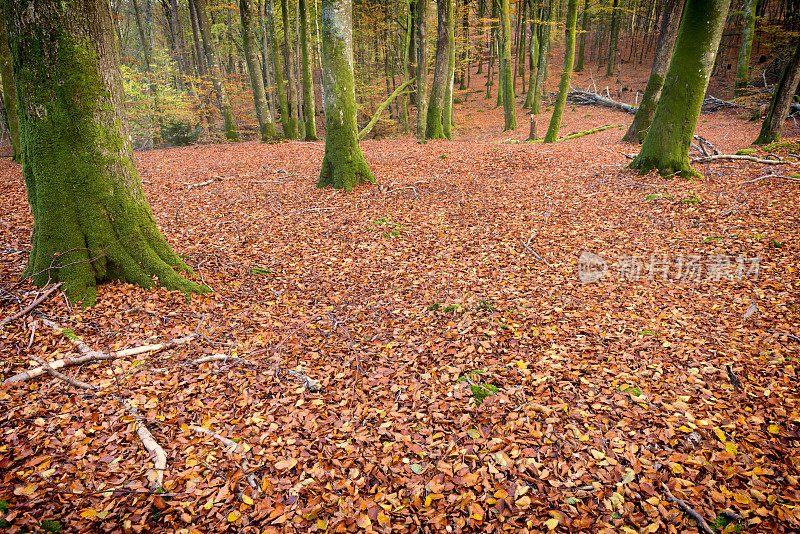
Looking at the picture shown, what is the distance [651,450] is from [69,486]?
4321 millimetres

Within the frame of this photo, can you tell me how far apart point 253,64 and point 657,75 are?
15140mm

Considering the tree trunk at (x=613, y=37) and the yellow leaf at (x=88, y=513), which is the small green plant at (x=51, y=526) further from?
the tree trunk at (x=613, y=37)

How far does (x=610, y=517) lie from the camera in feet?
8.48

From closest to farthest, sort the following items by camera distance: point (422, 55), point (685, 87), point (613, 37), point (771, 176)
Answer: point (771, 176) < point (685, 87) < point (422, 55) < point (613, 37)

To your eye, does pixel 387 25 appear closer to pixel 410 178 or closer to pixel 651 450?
pixel 410 178

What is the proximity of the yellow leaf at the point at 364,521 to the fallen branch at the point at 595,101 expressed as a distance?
83.3ft

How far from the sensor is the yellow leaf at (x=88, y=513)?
7.75 feet

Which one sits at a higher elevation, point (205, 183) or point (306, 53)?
point (306, 53)

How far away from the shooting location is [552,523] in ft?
8.36

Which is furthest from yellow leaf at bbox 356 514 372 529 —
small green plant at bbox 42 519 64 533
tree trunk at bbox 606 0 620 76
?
tree trunk at bbox 606 0 620 76

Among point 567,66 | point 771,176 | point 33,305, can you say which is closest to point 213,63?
point 567,66

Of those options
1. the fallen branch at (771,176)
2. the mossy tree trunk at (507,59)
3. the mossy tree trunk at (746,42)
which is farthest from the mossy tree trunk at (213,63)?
the mossy tree trunk at (746,42)

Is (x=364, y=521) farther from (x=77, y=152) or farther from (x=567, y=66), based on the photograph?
(x=567, y=66)

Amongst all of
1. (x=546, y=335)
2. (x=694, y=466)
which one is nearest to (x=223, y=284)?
(x=546, y=335)
